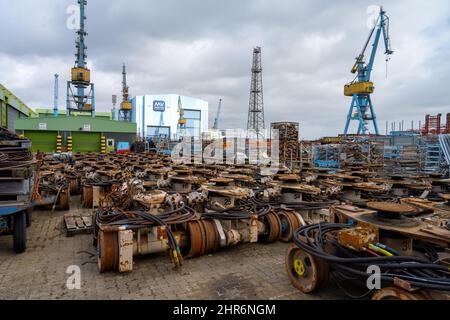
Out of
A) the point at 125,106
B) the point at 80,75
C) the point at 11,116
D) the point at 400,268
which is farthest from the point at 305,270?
the point at 125,106

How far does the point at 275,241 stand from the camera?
5.91m

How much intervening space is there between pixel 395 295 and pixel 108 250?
3654 mm

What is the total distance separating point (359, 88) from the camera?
32000 mm

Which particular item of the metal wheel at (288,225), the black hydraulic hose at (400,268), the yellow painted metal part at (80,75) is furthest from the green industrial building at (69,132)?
the black hydraulic hose at (400,268)

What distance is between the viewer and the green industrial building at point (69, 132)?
27859 millimetres

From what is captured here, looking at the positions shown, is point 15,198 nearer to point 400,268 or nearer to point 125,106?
point 400,268

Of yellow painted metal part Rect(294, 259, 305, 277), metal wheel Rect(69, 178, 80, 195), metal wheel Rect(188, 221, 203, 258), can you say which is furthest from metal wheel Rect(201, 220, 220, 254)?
metal wheel Rect(69, 178, 80, 195)

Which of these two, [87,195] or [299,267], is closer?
[299,267]

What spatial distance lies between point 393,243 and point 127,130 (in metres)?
33.3

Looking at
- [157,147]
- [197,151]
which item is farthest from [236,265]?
[157,147]

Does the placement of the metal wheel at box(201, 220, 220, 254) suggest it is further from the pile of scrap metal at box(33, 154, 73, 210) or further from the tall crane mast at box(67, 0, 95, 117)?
the tall crane mast at box(67, 0, 95, 117)

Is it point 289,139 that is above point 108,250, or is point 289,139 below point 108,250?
above

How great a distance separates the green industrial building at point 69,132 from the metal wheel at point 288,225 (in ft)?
93.4

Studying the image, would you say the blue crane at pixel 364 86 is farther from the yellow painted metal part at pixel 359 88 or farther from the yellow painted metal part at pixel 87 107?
the yellow painted metal part at pixel 87 107
